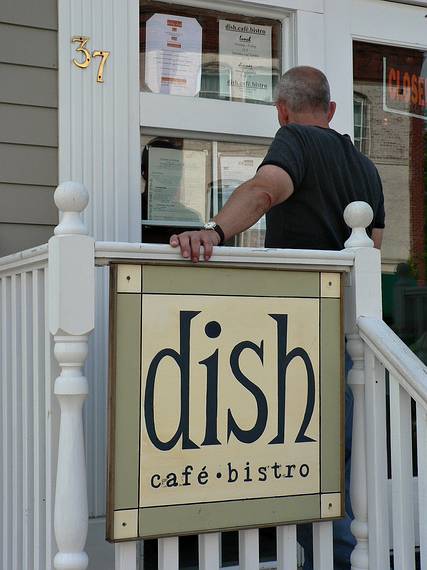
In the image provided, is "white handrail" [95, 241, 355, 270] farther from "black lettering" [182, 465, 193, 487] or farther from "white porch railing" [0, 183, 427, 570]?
"black lettering" [182, 465, 193, 487]

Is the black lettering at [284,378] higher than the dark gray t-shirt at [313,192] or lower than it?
lower

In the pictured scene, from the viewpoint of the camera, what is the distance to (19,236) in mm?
3139

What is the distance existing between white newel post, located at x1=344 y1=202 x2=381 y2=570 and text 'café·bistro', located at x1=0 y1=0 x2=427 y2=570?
13 mm

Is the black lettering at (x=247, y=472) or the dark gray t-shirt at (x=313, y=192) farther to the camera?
the dark gray t-shirt at (x=313, y=192)

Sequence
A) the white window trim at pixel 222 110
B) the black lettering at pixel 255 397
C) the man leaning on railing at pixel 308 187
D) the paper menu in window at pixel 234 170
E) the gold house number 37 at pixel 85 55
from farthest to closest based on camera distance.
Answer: the paper menu in window at pixel 234 170, the white window trim at pixel 222 110, the gold house number 37 at pixel 85 55, the man leaning on railing at pixel 308 187, the black lettering at pixel 255 397

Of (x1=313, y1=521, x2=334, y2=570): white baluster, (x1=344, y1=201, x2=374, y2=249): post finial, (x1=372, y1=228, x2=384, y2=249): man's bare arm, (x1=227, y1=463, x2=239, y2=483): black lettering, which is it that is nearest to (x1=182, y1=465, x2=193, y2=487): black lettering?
(x1=227, y1=463, x2=239, y2=483): black lettering

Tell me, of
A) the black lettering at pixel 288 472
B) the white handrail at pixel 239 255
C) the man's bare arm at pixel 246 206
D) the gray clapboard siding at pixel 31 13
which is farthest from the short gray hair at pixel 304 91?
the black lettering at pixel 288 472

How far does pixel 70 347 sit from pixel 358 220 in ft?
3.11

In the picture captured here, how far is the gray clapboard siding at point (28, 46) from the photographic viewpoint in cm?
317

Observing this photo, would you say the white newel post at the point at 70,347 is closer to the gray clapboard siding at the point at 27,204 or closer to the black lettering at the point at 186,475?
the black lettering at the point at 186,475

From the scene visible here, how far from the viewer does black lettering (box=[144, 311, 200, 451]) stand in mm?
2189

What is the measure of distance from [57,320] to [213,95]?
1.84m

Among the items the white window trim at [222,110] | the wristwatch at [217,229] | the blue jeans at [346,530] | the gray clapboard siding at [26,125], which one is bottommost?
the blue jeans at [346,530]

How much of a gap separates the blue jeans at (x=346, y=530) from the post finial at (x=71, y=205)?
39.3 inches
